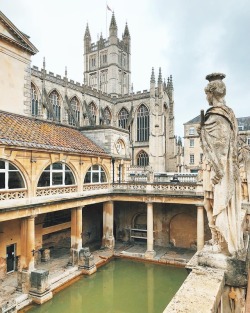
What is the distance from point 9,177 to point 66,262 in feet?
27.3

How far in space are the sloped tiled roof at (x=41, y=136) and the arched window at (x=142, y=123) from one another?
27172 mm

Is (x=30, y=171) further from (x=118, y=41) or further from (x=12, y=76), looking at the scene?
(x=118, y=41)

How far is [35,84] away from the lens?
3594 centimetres

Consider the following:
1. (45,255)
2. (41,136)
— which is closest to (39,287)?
(45,255)

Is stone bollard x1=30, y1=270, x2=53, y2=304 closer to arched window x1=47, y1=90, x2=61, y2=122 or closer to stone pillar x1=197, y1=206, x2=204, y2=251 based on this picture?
stone pillar x1=197, y1=206, x2=204, y2=251

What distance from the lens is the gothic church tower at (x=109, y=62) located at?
2625 inches

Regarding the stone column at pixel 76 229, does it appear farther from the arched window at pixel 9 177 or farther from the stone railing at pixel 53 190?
the arched window at pixel 9 177

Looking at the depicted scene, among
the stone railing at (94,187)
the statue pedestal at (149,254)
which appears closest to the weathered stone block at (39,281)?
the stone railing at (94,187)

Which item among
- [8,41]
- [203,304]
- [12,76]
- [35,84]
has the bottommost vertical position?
[203,304]

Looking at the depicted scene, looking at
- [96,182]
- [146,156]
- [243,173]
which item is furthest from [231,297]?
[146,156]

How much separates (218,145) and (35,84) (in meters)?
36.4

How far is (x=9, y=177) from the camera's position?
1288 centimetres

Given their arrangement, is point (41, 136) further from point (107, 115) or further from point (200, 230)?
point (107, 115)

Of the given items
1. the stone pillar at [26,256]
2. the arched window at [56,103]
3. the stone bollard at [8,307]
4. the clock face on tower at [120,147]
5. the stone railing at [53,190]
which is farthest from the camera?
the arched window at [56,103]
